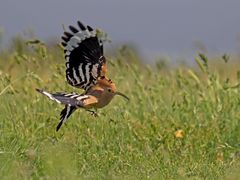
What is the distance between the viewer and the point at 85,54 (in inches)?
256

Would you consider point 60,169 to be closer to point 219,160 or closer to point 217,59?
point 219,160

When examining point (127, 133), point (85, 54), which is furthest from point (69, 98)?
point (127, 133)

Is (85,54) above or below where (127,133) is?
above

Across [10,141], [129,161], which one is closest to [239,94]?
[129,161]

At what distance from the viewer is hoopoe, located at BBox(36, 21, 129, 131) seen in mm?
6203

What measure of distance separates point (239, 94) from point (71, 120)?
58.7 inches

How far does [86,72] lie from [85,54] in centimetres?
14

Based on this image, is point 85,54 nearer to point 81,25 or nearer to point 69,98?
point 81,25

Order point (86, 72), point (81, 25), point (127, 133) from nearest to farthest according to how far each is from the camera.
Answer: point (81, 25)
point (86, 72)
point (127, 133)

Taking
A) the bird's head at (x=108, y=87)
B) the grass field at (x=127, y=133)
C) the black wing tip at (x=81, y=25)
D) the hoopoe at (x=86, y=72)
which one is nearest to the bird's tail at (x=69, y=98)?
the hoopoe at (x=86, y=72)

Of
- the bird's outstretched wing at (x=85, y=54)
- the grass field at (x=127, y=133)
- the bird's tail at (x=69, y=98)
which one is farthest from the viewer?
the bird's outstretched wing at (x=85, y=54)

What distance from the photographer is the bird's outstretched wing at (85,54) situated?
6.39 metres

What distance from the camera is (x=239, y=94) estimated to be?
7.84 m

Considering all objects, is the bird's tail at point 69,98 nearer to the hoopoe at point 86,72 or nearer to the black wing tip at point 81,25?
the hoopoe at point 86,72
